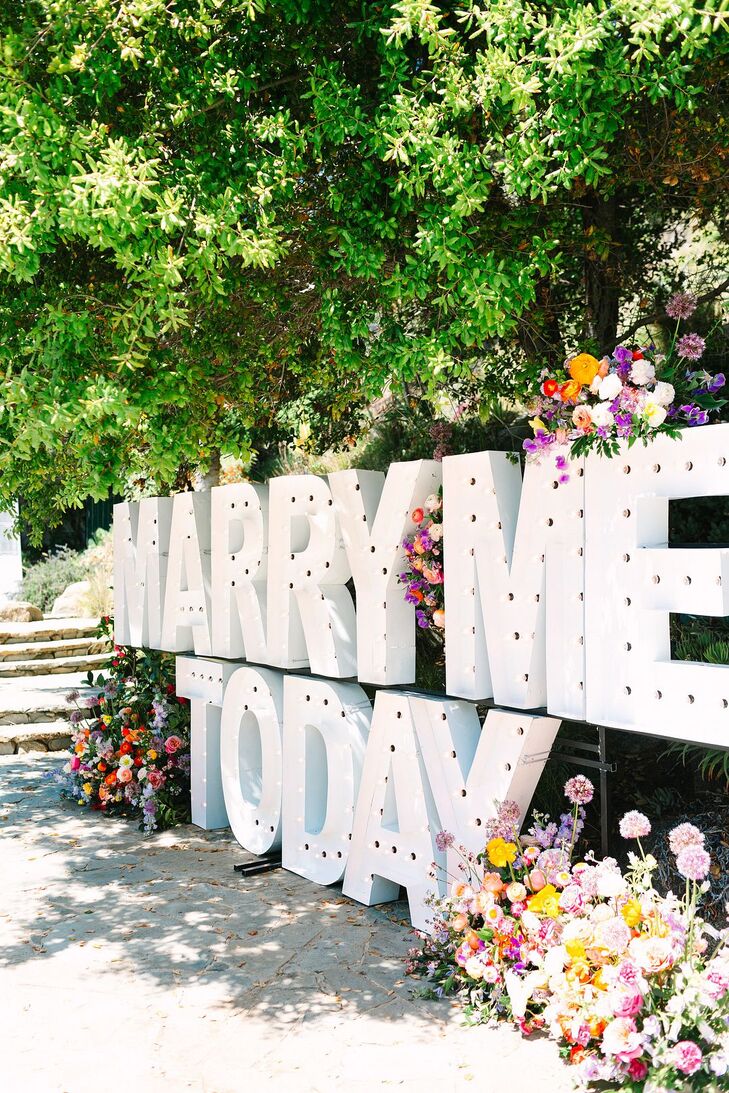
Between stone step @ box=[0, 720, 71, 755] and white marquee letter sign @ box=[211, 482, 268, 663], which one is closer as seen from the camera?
white marquee letter sign @ box=[211, 482, 268, 663]

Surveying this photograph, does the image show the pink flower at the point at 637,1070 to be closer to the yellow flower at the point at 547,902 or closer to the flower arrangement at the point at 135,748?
the yellow flower at the point at 547,902

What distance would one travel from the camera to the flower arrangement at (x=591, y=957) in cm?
309

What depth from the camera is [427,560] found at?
4.89 metres

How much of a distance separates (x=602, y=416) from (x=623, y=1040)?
226cm

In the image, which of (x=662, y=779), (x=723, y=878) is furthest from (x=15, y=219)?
(x=662, y=779)

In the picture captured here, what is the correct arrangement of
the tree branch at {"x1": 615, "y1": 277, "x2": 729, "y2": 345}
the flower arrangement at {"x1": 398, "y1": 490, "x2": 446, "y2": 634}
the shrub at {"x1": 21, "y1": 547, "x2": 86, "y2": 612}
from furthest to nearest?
the shrub at {"x1": 21, "y1": 547, "x2": 86, "y2": 612} < the tree branch at {"x1": 615, "y1": 277, "x2": 729, "y2": 345} < the flower arrangement at {"x1": 398, "y1": 490, "x2": 446, "y2": 634}

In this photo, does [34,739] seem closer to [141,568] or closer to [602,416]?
[141,568]

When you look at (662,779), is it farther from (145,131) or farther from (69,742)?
(69,742)

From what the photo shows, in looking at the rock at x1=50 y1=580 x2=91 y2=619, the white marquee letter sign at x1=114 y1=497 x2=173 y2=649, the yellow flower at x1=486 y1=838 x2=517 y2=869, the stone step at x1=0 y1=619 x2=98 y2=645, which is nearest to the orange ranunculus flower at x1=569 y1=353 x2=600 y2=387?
the yellow flower at x1=486 y1=838 x2=517 y2=869

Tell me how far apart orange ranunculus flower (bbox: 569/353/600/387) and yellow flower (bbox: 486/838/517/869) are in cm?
195

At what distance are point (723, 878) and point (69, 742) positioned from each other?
21.0 ft

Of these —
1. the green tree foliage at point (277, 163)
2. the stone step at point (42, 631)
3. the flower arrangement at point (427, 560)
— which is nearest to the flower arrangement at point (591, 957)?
the flower arrangement at point (427, 560)

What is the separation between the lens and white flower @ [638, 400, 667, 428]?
372cm

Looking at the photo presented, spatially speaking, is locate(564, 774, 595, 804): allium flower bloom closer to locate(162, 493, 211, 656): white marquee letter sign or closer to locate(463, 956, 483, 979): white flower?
locate(463, 956, 483, 979): white flower
